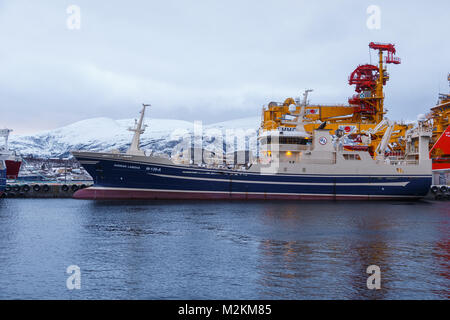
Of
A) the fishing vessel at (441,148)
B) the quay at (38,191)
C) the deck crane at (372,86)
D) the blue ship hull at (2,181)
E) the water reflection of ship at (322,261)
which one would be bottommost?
the water reflection of ship at (322,261)

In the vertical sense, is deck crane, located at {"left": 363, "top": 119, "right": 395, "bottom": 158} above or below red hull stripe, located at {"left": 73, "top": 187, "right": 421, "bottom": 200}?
above

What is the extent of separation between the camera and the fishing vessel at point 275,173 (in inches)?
1608

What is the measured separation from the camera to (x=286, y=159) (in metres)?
45.0

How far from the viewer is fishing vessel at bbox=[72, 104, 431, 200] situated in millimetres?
40844

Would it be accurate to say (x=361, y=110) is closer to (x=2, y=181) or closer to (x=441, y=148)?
(x=441, y=148)

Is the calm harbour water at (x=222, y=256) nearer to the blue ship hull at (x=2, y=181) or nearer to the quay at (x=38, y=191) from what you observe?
the blue ship hull at (x=2, y=181)

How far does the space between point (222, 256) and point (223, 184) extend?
86.4ft

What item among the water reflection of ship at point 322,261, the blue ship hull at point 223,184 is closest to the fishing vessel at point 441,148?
the blue ship hull at point 223,184

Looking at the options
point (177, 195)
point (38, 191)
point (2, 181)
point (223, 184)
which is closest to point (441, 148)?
point (223, 184)

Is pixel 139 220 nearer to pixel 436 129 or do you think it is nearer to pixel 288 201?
pixel 288 201

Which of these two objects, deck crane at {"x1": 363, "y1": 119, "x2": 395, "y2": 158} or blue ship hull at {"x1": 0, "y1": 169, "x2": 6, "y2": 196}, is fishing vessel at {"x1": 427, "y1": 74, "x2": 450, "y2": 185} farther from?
blue ship hull at {"x1": 0, "y1": 169, "x2": 6, "y2": 196}

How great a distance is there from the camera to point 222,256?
1675 cm

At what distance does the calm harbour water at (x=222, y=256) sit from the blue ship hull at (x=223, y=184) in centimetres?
Answer: 1143

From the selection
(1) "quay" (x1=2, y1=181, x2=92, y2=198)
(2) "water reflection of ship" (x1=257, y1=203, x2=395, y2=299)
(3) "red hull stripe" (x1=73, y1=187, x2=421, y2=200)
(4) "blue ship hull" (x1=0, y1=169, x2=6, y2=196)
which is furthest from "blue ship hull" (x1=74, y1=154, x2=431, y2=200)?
(2) "water reflection of ship" (x1=257, y1=203, x2=395, y2=299)
